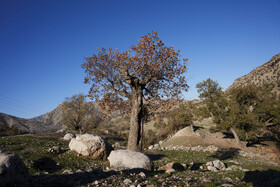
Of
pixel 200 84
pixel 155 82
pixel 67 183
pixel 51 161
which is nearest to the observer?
pixel 67 183

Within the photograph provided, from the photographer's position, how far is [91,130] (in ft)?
142

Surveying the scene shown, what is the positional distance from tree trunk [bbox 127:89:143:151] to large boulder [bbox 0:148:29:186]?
1082 centimetres

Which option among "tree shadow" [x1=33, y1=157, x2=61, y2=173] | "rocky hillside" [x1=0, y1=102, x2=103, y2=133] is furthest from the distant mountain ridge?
"tree shadow" [x1=33, y1=157, x2=61, y2=173]

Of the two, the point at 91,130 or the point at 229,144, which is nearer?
the point at 229,144

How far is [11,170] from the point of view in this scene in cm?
583

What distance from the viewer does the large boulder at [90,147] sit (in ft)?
51.6

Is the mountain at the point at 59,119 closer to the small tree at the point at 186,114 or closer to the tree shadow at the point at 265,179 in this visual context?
the small tree at the point at 186,114

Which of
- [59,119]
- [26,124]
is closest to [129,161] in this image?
[26,124]

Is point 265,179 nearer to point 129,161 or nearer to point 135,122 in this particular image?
point 129,161

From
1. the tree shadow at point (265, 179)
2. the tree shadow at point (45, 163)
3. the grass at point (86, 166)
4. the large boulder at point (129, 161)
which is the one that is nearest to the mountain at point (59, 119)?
the grass at point (86, 166)

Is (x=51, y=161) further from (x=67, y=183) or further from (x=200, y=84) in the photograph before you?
(x=200, y=84)

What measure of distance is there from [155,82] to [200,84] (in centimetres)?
2834

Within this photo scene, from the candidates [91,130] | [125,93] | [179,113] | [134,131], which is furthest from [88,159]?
[179,113]

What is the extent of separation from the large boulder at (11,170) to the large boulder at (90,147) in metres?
9.71
